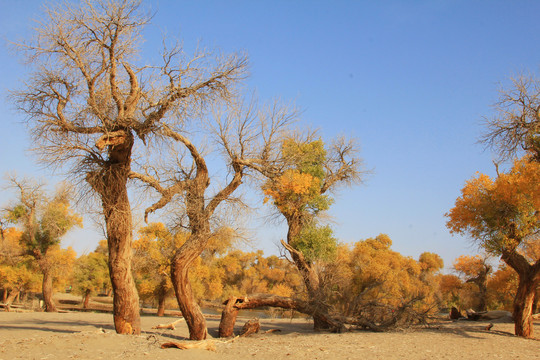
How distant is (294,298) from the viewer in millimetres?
14570

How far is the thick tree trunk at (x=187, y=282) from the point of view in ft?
35.5

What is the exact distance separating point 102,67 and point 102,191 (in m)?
3.27

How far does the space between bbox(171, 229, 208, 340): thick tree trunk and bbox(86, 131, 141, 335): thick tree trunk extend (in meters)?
1.23

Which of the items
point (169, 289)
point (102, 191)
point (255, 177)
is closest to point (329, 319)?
point (255, 177)

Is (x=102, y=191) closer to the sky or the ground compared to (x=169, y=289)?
closer to the sky

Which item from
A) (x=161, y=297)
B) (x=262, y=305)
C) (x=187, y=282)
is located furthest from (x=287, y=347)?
(x=161, y=297)

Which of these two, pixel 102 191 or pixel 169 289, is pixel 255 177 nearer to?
pixel 102 191

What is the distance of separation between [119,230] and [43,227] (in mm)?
18142

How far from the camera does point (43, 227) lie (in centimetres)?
2491

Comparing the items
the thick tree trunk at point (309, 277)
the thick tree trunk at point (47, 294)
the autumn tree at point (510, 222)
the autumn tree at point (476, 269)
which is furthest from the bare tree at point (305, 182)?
the thick tree trunk at point (47, 294)

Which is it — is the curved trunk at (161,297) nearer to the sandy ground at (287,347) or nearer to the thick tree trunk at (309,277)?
the thick tree trunk at (309,277)

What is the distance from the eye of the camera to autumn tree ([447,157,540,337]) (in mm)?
12945

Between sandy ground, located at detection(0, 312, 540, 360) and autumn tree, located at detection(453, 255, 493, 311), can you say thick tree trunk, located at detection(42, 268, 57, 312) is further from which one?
autumn tree, located at detection(453, 255, 493, 311)

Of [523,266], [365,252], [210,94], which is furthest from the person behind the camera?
[365,252]
